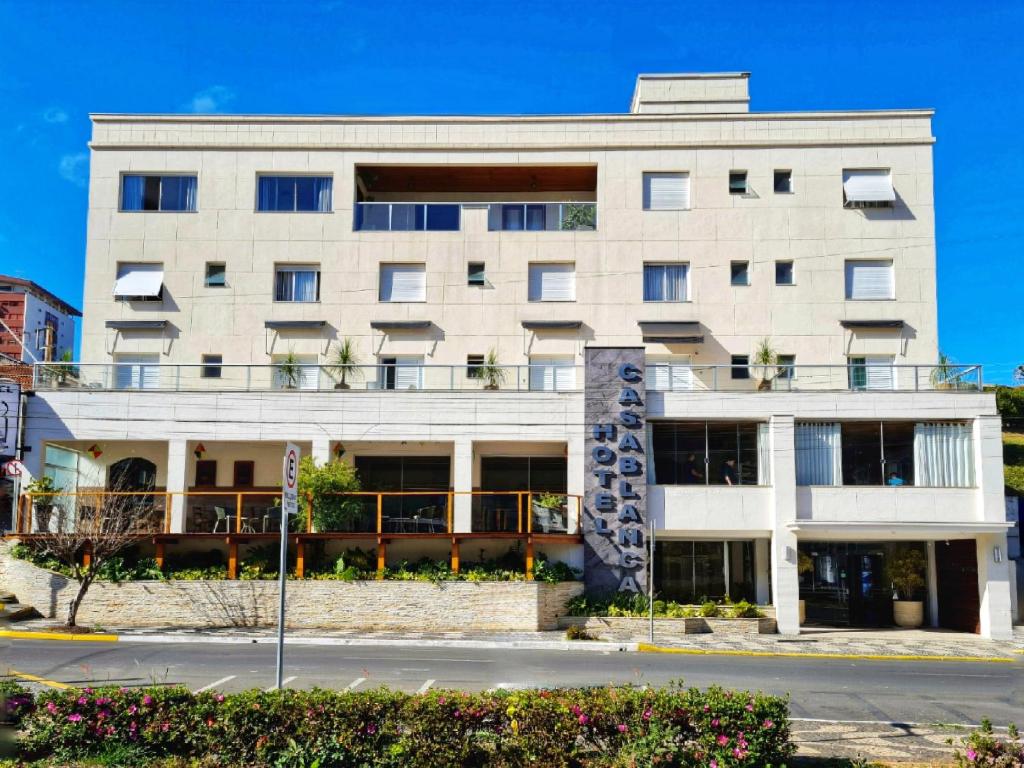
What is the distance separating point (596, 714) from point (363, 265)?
25051 millimetres

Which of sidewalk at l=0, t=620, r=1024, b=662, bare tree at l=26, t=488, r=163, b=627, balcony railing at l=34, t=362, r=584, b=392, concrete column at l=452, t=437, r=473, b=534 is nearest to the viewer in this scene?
sidewalk at l=0, t=620, r=1024, b=662

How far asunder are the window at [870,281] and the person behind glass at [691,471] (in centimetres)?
904

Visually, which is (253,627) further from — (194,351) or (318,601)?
(194,351)

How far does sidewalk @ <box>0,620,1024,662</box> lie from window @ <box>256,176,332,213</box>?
49.4 feet

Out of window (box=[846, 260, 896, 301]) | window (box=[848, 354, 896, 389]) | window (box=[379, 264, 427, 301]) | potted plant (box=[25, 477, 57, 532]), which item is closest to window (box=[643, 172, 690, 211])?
window (box=[846, 260, 896, 301])

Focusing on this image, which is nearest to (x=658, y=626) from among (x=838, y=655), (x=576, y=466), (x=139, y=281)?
(x=838, y=655)

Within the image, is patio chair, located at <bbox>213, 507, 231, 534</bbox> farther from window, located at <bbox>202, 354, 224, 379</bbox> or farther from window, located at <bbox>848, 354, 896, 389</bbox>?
window, located at <bbox>848, 354, 896, 389</bbox>

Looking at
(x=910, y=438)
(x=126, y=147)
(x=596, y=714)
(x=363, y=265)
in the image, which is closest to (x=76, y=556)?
(x=363, y=265)

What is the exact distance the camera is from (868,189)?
3250 centimetres

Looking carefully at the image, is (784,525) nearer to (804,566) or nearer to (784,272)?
(804,566)

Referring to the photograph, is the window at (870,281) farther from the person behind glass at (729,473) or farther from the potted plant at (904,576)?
the potted plant at (904,576)

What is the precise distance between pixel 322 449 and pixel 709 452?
11.2 metres

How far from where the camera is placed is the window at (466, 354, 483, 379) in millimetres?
29320

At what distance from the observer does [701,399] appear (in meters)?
27.9
